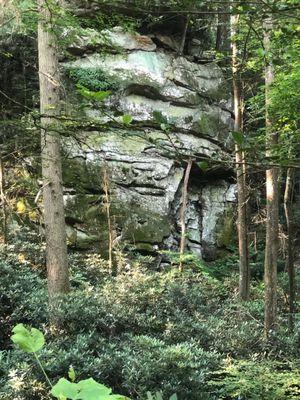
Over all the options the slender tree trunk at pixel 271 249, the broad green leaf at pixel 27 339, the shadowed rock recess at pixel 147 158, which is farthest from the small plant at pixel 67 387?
the shadowed rock recess at pixel 147 158

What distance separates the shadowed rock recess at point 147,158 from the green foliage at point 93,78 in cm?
3

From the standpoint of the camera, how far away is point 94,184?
33.7 ft

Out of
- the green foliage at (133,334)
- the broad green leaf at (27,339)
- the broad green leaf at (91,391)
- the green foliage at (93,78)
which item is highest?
the green foliage at (93,78)

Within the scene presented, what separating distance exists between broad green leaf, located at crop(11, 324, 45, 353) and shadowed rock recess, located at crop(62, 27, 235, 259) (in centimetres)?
819

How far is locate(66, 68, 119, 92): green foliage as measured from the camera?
10.7 m

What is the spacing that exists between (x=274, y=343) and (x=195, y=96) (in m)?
8.69

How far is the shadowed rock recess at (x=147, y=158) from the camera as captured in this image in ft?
32.9

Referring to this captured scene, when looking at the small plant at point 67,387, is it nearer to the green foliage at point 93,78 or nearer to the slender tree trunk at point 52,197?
the slender tree trunk at point 52,197

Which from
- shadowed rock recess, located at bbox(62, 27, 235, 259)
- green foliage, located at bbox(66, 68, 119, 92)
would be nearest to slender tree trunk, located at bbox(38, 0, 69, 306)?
shadowed rock recess, located at bbox(62, 27, 235, 259)

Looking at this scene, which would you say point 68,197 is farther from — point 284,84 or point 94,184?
point 284,84

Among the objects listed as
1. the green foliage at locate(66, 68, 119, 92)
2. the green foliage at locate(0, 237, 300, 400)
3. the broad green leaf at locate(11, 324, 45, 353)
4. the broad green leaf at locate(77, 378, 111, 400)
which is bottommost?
the green foliage at locate(0, 237, 300, 400)

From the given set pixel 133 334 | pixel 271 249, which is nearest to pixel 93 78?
pixel 271 249

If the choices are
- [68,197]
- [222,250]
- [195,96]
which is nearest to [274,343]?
[68,197]

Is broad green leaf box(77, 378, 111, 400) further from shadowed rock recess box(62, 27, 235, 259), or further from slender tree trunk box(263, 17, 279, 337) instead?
shadowed rock recess box(62, 27, 235, 259)
